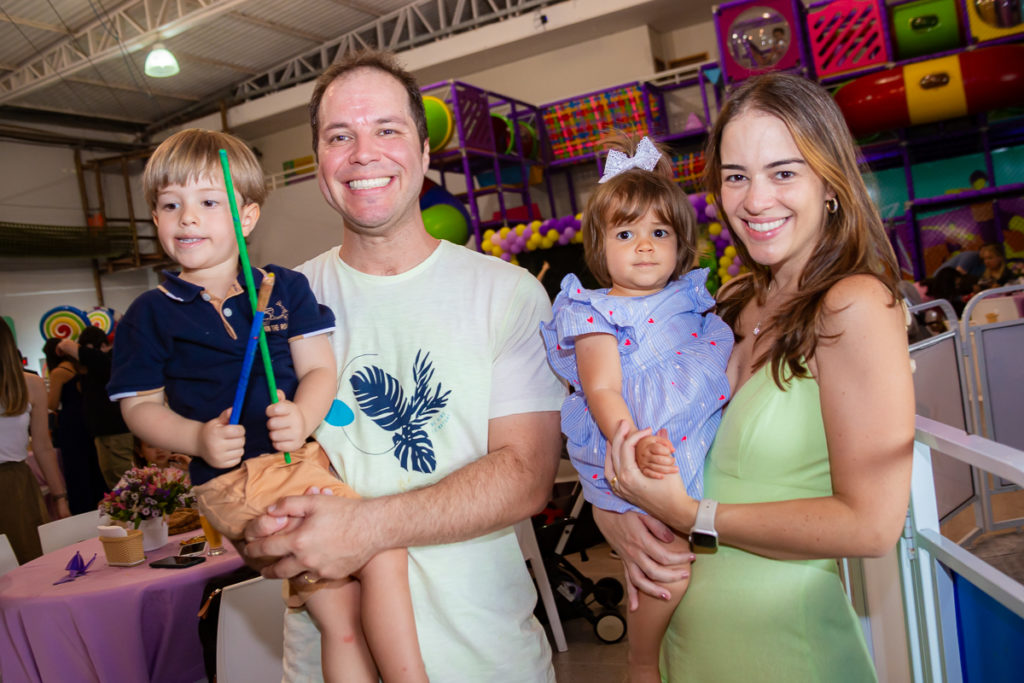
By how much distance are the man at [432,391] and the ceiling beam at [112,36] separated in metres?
10.4

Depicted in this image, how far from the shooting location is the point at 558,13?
11133mm

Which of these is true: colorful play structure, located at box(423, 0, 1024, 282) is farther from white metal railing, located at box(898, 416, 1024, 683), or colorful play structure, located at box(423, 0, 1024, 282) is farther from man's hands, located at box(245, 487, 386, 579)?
man's hands, located at box(245, 487, 386, 579)

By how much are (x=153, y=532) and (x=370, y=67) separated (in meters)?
2.62

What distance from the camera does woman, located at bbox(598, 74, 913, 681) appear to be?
4.16 ft

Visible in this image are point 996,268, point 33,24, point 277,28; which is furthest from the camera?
point 277,28

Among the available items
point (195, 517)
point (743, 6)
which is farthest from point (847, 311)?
point (743, 6)

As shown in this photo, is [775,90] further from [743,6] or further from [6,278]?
[6,278]

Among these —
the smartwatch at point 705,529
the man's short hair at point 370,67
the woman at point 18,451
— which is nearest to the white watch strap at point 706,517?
the smartwatch at point 705,529

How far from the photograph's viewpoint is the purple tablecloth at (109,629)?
118 inches

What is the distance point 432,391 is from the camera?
5.42 feet

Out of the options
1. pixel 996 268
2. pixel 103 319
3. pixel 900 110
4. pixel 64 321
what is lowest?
pixel 996 268

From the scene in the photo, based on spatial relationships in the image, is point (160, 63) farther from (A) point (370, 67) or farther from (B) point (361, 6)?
(A) point (370, 67)

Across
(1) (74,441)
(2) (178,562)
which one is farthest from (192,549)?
(1) (74,441)

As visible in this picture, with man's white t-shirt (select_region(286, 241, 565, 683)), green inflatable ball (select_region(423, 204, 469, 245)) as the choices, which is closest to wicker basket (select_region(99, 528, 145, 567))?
man's white t-shirt (select_region(286, 241, 565, 683))
